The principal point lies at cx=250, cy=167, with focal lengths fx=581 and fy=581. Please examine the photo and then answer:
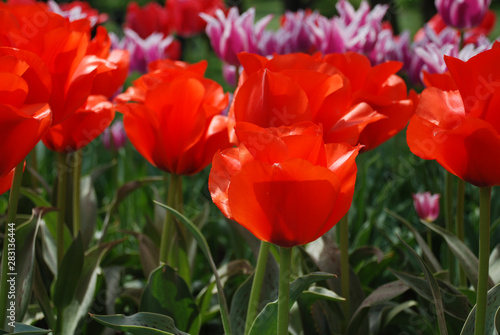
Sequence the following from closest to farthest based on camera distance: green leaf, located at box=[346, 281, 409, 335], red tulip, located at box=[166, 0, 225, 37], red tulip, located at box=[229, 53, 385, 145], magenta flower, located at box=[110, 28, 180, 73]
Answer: red tulip, located at box=[229, 53, 385, 145] → green leaf, located at box=[346, 281, 409, 335] → magenta flower, located at box=[110, 28, 180, 73] → red tulip, located at box=[166, 0, 225, 37]

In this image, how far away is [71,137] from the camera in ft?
3.36

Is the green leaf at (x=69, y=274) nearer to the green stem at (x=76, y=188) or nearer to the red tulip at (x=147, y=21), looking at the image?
the green stem at (x=76, y=188)

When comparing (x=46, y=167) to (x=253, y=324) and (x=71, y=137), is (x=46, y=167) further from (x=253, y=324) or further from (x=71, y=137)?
(x=253, y=324)

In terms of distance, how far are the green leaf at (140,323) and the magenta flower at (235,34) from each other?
38.2 inches

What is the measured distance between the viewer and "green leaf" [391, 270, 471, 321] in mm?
869

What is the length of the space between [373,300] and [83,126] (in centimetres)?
57

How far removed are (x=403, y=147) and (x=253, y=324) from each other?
2.14 m

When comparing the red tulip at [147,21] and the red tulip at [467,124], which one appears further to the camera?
the red tulip at [147,21]

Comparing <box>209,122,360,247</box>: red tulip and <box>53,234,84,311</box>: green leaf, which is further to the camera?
<box>53,234,84,311</box>: green leaf

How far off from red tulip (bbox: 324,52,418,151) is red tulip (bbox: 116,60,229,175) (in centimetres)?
20

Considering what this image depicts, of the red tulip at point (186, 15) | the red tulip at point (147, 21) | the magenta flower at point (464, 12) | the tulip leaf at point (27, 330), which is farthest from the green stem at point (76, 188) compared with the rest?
the red tulip at point (186, 15)

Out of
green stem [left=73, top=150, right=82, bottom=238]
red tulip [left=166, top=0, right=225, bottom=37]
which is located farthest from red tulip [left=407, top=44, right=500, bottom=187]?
red tulip [left=166, top=0, right=225, bottom=37]

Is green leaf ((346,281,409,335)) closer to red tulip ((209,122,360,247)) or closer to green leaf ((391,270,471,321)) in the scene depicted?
green leaf ((391,270,471,321))

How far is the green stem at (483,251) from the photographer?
67 cm
